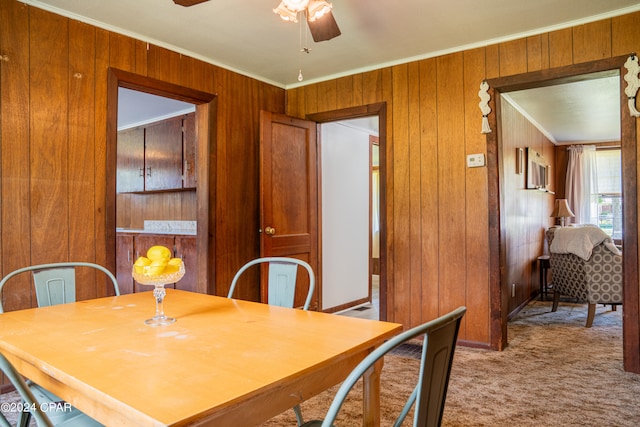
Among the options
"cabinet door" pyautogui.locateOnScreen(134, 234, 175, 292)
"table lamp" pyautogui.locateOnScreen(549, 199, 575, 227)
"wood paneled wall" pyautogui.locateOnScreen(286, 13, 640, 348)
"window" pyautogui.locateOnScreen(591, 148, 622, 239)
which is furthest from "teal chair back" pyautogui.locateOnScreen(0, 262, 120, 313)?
"window" pyautogui.locateOnScreen(591, 148, 622, 239)

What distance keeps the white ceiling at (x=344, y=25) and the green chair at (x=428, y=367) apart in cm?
236

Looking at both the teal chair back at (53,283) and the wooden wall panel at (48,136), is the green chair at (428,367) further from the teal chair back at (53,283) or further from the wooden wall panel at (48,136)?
the wooden wall panel at (48,136)

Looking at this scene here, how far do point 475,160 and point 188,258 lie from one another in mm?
2891

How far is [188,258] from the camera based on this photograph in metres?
4.34

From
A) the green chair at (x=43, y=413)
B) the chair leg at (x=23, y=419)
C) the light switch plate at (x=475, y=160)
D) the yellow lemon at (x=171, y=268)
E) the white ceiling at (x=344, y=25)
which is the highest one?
the white ceiling at (x=344, y=25)

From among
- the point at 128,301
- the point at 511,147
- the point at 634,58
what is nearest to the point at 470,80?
the point at 634,58

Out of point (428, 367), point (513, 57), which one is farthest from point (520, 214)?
point (428, 367)

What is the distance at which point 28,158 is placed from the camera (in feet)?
8.75

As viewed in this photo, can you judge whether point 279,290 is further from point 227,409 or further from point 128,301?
point 227,409

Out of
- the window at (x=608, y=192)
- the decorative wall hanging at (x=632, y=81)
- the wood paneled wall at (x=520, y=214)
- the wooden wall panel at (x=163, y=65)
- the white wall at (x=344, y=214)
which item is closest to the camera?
the decorative wall hanging at (x=632, y=81)

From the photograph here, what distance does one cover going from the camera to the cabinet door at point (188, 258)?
4227 mm

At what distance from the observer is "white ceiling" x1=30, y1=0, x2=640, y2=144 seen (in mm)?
2746

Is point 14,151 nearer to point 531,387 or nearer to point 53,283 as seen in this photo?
point 53,283

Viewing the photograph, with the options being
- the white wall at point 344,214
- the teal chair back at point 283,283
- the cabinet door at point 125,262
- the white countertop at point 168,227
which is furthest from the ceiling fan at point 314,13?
the cabinet door at point 125,262
